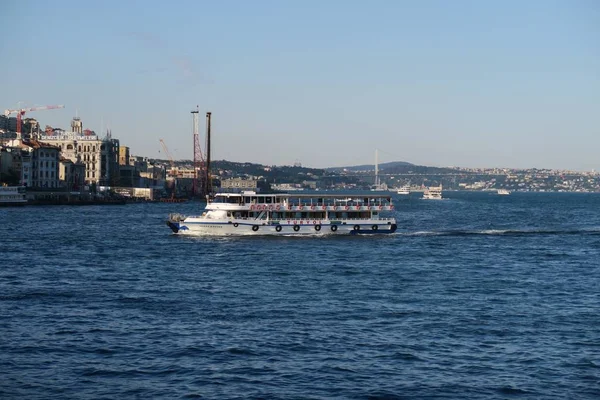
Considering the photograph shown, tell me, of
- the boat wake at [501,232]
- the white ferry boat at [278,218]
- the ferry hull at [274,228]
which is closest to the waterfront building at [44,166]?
the white ferry boat at [278,218]

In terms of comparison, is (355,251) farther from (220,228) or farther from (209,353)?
(209,353)

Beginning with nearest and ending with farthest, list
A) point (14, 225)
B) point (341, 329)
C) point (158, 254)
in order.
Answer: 1. point (341, 329)
2. point (158, 254)
3. point (14, 225)

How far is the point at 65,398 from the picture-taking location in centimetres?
2414

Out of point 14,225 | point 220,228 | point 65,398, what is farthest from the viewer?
point 14,225

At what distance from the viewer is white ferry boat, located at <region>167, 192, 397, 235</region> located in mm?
76375

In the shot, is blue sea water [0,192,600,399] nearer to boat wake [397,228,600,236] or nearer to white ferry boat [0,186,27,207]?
boat wake [397,228,600,236]

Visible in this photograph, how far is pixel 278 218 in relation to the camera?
3066 inches

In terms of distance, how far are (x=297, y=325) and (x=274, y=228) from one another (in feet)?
143

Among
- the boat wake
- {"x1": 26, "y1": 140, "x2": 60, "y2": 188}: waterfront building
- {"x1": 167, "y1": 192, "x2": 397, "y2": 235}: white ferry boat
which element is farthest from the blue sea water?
{"x1": 26, "y1": 140, "x2": 60, "y2": 188}: waterfront building

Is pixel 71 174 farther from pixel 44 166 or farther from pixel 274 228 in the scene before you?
pixel 274 228

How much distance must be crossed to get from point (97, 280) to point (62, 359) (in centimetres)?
1832

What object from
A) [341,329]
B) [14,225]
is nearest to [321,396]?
[341,329]

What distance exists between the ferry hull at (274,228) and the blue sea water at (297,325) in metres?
13.2

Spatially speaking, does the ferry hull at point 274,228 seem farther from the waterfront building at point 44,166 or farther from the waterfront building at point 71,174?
the waterfront building at point 71,174
